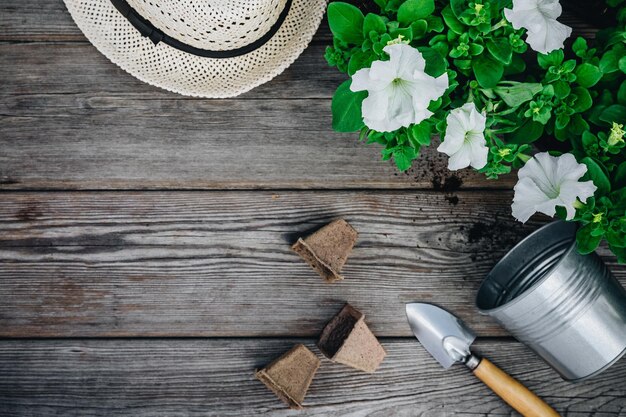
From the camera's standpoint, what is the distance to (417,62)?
68 centimetres

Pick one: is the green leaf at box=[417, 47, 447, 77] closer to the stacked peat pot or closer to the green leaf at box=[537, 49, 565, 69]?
the green leaf at box=[537, 49, 565, 69]

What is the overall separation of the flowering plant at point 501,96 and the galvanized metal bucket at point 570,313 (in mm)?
91

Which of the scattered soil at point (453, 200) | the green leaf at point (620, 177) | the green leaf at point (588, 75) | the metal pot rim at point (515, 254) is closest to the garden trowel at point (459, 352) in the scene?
the metal pot rim at point (515, 254)

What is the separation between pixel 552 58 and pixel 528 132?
0.42 feet

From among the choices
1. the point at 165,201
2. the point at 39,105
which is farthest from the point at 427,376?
the point at 39,105

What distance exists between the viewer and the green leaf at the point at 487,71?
82 cm

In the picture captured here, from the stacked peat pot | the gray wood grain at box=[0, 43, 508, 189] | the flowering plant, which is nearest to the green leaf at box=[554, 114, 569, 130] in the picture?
the flowering plant

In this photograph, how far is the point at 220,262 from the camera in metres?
1.20

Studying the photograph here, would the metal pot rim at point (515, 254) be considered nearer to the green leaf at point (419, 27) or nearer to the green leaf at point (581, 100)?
the green leaf at point (581, 100)

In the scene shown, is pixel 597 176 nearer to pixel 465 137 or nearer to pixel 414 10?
pixel 465 137

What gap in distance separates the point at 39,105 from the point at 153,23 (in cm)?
41

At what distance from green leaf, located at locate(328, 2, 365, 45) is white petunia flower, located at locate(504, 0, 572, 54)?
222 millimetres

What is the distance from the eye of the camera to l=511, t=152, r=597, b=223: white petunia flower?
0.76 metres

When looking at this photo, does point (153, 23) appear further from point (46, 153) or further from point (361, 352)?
point (361, 352)
